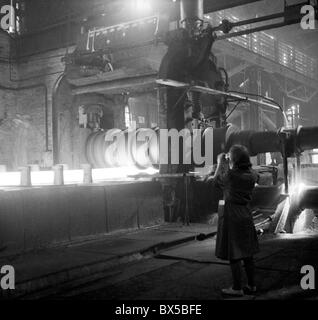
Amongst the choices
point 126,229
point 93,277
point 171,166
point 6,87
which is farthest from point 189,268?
point 6,87

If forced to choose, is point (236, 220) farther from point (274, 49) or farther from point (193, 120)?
point (274, 49)

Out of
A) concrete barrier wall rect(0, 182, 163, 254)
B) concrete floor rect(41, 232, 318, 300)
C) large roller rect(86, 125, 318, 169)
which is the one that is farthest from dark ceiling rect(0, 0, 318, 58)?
concrete floor rect(41, 232, 318, 300)

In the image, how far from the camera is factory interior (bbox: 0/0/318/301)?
624 cm

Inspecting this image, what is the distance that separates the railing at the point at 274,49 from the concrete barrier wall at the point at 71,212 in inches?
480

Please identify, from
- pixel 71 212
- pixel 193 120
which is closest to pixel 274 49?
pixel 193 120

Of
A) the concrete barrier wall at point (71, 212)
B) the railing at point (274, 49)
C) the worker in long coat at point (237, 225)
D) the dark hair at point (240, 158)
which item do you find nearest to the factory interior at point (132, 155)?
the concrete barrier wall at point (71, 212)

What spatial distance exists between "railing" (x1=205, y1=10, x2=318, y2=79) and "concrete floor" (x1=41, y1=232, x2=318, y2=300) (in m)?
14.5

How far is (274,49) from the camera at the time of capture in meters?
25.3

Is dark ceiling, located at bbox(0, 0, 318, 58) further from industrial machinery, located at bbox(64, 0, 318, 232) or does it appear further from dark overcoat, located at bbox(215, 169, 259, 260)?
dark overcoat, located at bbox(215, 169, 259, 260)

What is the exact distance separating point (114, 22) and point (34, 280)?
10450mm

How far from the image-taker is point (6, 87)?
1548 cm

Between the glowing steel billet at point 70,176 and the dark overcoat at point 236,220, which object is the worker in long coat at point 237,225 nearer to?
the dark overcoat at point 236,220
